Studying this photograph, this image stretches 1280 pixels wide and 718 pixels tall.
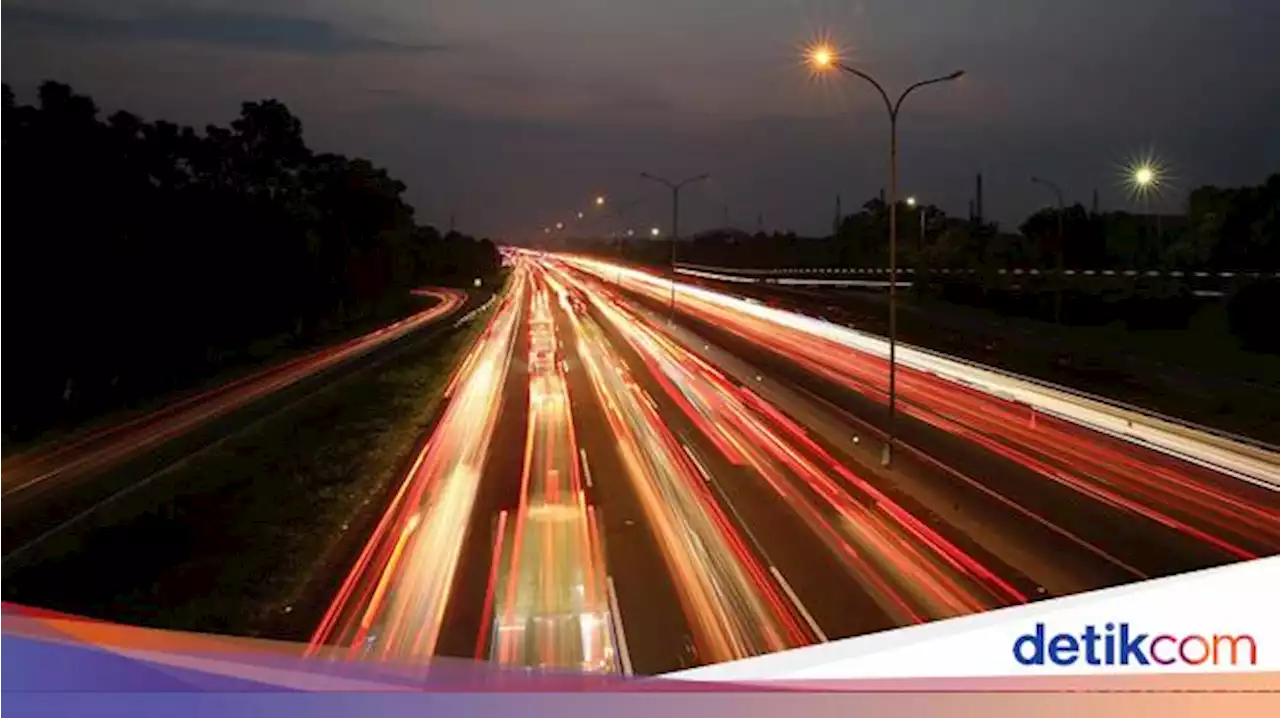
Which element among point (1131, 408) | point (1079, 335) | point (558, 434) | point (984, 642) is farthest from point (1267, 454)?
point (1079, 335)

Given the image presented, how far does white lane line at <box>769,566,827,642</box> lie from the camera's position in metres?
14.2

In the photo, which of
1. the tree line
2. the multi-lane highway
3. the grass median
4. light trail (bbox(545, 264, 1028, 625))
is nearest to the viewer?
the multi-lane highway

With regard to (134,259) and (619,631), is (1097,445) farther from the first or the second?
(134,259)

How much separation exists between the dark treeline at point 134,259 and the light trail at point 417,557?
35.2 ft

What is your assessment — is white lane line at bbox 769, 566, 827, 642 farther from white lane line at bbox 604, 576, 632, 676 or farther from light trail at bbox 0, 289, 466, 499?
light trail at bbox 0, 289, 466, 499

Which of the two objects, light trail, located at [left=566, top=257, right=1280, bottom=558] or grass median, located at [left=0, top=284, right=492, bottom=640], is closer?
grass median, located at [left=0, top=284, right=492, bottom=640]

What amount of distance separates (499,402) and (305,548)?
1999cm

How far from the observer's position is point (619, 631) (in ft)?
46.6

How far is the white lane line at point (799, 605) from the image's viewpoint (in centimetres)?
1418

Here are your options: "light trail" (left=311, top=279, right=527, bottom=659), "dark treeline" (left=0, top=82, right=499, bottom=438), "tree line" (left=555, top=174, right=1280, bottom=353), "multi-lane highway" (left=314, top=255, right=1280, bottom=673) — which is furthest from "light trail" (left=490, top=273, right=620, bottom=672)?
"tree line" (left=555, top=174, right=1280, bottom=353)

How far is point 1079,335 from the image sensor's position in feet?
178

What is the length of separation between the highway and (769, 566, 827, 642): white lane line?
1165cm

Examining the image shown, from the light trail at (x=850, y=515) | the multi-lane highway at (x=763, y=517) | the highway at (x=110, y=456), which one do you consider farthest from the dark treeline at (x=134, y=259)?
the light trail at (x=850, y=515)

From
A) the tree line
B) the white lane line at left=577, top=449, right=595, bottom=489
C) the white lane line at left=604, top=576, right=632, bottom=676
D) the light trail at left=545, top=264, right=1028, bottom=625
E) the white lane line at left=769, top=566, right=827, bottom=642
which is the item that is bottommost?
the white lane line at left=577, top=449, right=595, bottom=489
